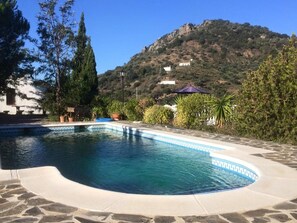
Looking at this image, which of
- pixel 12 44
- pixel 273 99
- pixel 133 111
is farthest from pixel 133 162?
pixel 12 44

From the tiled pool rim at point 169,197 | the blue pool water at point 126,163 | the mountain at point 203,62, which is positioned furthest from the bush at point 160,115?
the mountain at point 203,62

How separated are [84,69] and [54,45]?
8.19 feet

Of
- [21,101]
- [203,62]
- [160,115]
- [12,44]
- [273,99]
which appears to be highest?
[203,62]

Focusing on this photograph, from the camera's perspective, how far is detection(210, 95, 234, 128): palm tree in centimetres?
1297

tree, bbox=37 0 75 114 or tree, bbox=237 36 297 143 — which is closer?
tree, bbox=237 36 297 143

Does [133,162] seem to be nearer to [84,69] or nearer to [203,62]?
[84,69]

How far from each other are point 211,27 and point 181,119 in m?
57.4

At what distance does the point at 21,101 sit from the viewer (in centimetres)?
2436

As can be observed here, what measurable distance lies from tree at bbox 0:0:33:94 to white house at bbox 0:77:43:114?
2747 mm

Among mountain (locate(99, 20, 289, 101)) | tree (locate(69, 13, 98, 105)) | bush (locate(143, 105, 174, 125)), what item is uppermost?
mountain (locate(99, 20, 289, 101))

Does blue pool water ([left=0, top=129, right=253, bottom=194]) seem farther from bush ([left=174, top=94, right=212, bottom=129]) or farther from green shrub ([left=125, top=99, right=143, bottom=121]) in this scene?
green shrub ([left=125, top=99, right=143, bottom=121])

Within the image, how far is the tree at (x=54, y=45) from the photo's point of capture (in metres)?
19.7

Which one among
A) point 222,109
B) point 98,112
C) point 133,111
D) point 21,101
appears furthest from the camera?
point 21,101

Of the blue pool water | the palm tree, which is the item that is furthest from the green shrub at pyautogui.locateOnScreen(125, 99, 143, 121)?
the palm tree
